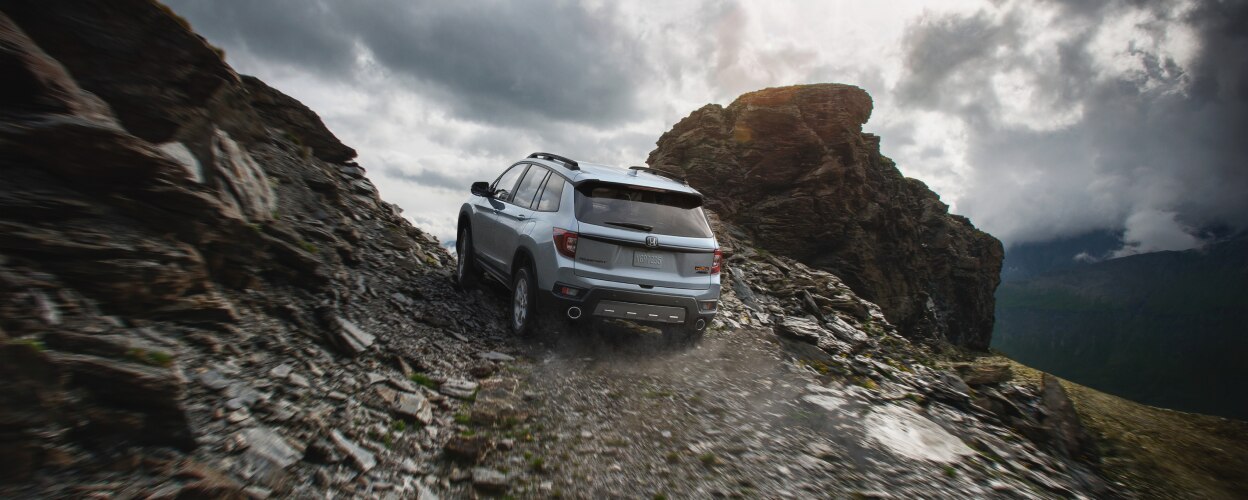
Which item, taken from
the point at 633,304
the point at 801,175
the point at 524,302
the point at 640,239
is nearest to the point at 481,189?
the point at 524,302

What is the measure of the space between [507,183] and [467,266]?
4.50 feet

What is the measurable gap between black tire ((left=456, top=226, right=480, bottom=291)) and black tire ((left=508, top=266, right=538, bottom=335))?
1.72 meters

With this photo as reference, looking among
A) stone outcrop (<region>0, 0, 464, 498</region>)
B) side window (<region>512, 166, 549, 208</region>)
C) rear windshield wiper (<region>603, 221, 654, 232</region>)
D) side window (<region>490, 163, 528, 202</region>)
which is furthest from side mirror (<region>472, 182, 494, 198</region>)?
rear windshield wiper (<region>603, 221, 654, 232</region>)

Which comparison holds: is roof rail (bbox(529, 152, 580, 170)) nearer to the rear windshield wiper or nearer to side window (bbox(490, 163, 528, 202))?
side window (bbox(490, 163, 528, 202))

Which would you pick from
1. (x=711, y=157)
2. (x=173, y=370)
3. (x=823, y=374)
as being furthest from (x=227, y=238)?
(x=711, y=157)

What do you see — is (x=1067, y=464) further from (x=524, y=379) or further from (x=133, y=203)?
(x=133, y=203)

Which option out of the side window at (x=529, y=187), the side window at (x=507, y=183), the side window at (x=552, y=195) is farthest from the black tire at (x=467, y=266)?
the side window at (x=552, y=195)

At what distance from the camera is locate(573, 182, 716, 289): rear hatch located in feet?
17.7

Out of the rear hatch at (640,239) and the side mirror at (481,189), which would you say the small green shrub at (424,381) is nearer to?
the rear hatch at (640,239)

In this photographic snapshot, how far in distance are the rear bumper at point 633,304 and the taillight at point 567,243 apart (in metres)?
0.32

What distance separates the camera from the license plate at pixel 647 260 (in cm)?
550

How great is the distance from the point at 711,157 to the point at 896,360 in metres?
18.8

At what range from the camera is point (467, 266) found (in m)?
8.04

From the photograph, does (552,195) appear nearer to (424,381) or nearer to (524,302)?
(524,302)
